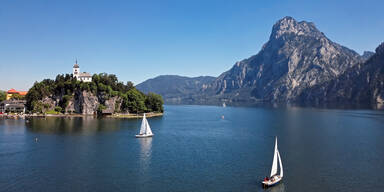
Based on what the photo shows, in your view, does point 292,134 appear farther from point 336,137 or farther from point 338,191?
point 338,191

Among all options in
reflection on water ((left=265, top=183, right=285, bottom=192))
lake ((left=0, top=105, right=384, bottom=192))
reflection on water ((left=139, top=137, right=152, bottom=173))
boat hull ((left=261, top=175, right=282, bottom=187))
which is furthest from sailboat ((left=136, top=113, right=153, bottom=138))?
reflection on water ((left=265, top=183, right=285, bottom=192))

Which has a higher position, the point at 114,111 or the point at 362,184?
the point at 114,111

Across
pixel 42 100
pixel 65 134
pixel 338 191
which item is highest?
pixel 42 100

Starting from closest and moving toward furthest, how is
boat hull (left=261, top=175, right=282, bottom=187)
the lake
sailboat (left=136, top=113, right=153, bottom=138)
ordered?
boat hull (left=261, top=175, right=282, bottom=187) < the lake < sailboat (left=136, top=113, right=153, bottom=138)

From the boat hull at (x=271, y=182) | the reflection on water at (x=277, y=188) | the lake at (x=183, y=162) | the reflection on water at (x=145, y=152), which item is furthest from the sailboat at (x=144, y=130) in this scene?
the reflection on water at (x=277, y=188)

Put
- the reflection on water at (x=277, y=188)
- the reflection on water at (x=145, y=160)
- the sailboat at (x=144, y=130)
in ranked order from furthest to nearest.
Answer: the sailboat at (x=144, y=130), the reflection on water at (x=145, y=160), the reflection on water at (x=277, y=188)

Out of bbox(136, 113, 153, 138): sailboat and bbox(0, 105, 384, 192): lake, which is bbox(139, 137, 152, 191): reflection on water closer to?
bbox(0, 105, 384, 192): lake

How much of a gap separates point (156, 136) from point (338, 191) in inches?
2957

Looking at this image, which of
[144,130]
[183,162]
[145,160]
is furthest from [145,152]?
[144,130]

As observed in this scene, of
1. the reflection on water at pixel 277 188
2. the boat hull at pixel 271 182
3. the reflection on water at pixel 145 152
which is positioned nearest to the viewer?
the reflection on water at pixel 277 188

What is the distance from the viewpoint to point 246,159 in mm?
77812

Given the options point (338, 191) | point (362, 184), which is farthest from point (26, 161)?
point (362, 184)

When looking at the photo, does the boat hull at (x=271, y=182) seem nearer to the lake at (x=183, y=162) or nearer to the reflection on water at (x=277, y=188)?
the reflection on water at (x=277, y=188)

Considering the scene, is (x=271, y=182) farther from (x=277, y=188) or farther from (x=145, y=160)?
(x=145, y=160)
